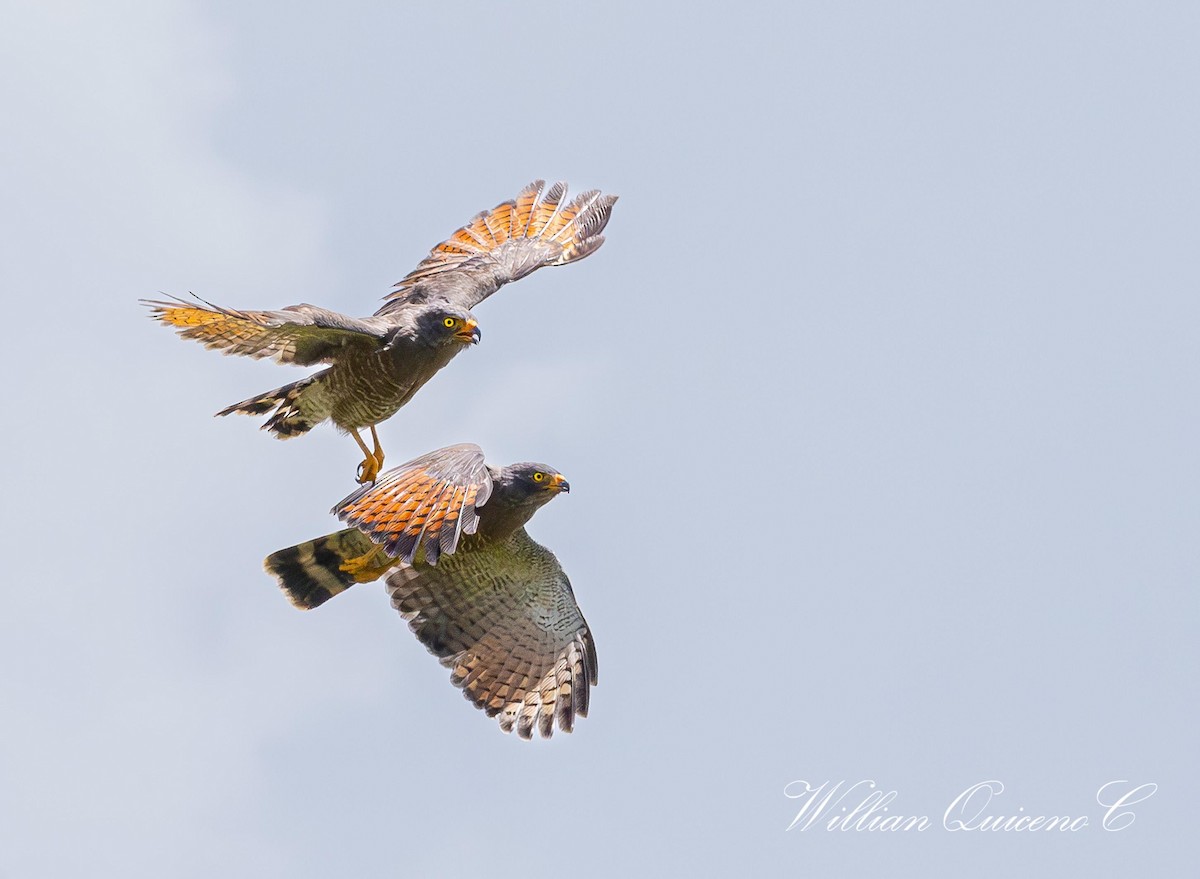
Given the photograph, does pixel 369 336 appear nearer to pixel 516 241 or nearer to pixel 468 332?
pixel 468 332

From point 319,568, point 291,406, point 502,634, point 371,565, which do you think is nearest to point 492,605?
point 502,634

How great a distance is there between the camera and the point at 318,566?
14.6 metres

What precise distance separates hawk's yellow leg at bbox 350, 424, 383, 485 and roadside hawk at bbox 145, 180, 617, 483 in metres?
0.01

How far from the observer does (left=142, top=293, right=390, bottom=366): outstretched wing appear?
41.0ft

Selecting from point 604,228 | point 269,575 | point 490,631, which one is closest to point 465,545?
point 490,631

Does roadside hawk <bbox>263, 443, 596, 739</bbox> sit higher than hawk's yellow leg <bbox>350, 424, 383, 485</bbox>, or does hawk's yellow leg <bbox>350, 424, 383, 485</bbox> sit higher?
hawk's yellow leg <bbox>350, 424, 383, 485</bbox>

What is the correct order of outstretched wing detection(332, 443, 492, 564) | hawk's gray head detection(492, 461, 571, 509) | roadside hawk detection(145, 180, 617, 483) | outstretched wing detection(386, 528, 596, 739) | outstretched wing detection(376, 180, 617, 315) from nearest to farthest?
outstretched wing detection(332, 443, 492, 564), roadside hawk detection(145, 180, 617, 483), hawk's gray head detection(492, 461, 571, 509), outstretched wing detection(386, 528, 596, 739), outstretched wing detection(376, 180, 617, 315)

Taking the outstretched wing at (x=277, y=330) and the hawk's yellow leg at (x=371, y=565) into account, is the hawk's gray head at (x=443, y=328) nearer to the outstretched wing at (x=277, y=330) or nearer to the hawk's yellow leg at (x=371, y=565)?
the outstretched wing at (x=277, y=330)

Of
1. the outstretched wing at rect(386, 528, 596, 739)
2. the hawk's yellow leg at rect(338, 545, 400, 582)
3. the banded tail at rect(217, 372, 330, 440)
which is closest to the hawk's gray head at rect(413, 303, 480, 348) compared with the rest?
the banded tail at rect(217, 372, 330, 440)

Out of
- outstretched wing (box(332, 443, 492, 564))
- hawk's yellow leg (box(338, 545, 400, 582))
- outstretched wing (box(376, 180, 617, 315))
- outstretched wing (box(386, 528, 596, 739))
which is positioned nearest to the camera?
outstretched wing (box(332, 443, 492, 564))

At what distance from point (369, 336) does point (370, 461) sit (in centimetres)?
141

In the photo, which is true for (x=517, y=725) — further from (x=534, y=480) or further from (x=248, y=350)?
(x=248, y=350)

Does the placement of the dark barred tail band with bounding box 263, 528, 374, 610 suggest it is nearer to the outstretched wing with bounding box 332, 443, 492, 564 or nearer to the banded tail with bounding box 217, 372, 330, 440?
the banded tail with bounding box 217, 372, 330, 440

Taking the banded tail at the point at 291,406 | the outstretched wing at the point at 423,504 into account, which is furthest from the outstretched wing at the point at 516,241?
the outstretched wing at the point at 423,504
